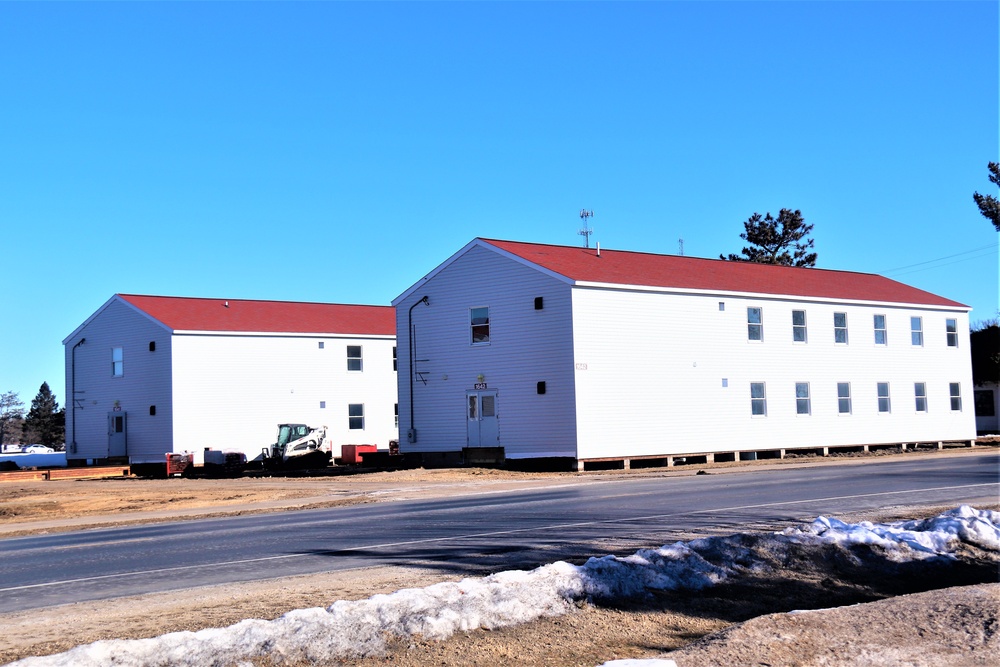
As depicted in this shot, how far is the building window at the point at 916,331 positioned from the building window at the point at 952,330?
2.05 m

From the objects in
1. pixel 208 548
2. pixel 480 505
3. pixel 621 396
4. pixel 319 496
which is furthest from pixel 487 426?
pixel 208 548

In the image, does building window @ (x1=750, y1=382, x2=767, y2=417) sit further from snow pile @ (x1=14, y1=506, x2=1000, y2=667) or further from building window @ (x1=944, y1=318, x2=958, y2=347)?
snow pile @ (x1=14, y1=506, x2=1000, y2=667)

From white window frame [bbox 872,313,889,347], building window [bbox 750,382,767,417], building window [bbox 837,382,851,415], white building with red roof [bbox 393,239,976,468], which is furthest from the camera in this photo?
white window frame [bbox 872,313,889,347]

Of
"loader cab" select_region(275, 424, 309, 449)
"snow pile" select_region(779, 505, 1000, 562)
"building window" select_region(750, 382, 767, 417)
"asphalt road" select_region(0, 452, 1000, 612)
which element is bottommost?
"asphalt road" select_region(0, 452, 1000, 612)

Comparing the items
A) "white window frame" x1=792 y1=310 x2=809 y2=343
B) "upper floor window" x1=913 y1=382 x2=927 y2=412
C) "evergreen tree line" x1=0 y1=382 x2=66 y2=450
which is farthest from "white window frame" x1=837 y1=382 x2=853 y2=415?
"evergreen tree line" x1=0 y1=382 x2=66 y2=450

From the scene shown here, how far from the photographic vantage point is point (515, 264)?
122 feet

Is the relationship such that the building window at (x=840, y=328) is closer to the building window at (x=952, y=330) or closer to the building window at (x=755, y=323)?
the building window at (x=755, y=323)

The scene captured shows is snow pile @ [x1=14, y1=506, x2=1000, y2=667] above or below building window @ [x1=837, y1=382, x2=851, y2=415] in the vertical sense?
below

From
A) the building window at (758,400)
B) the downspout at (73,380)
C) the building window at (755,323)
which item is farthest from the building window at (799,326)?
the downspout at (73,380)

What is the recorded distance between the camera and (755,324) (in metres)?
40.2

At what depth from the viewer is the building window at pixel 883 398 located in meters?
44.2

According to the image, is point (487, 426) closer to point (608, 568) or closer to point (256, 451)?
point (256, 451)

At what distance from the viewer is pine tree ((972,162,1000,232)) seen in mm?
50938

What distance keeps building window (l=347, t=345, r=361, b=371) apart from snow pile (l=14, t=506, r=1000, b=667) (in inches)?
1571
